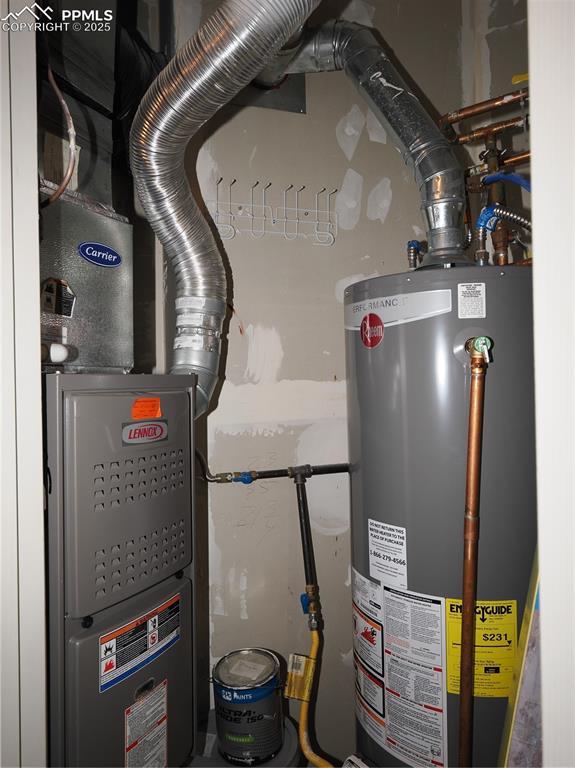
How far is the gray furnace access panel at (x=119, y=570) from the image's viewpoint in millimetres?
819

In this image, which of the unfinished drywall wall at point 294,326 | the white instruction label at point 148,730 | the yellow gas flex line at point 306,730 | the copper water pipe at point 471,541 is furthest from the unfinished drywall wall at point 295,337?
the copper water pipe at point 471,541

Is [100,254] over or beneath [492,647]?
over

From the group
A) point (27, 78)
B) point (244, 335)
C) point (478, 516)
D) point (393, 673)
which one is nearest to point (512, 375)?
point (478, 516)

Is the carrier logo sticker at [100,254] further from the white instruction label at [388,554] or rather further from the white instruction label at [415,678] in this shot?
the white instruction label at [415,678]

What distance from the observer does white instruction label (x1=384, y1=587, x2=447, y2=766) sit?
1.05 metres

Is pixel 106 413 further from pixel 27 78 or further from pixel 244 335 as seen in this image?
pixel 244 335

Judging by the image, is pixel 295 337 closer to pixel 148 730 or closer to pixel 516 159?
pixel 516 159

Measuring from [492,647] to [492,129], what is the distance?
4.76ft

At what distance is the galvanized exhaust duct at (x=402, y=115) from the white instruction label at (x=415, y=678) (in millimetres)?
865

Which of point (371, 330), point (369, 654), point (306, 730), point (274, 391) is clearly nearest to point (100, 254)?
point (371, 330)

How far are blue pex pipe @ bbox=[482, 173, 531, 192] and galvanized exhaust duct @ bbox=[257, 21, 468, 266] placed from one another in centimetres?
15

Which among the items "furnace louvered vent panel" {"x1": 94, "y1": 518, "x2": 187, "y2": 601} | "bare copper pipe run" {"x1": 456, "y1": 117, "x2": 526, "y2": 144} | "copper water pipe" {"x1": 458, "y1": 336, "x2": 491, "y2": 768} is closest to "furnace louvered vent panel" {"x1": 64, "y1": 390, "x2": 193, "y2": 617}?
"furnace louvered vent panel" {"x1": 94, "y1": 518, "x2": 187, "y2": 601}

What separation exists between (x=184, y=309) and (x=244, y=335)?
0.30 meters

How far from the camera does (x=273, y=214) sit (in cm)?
162
